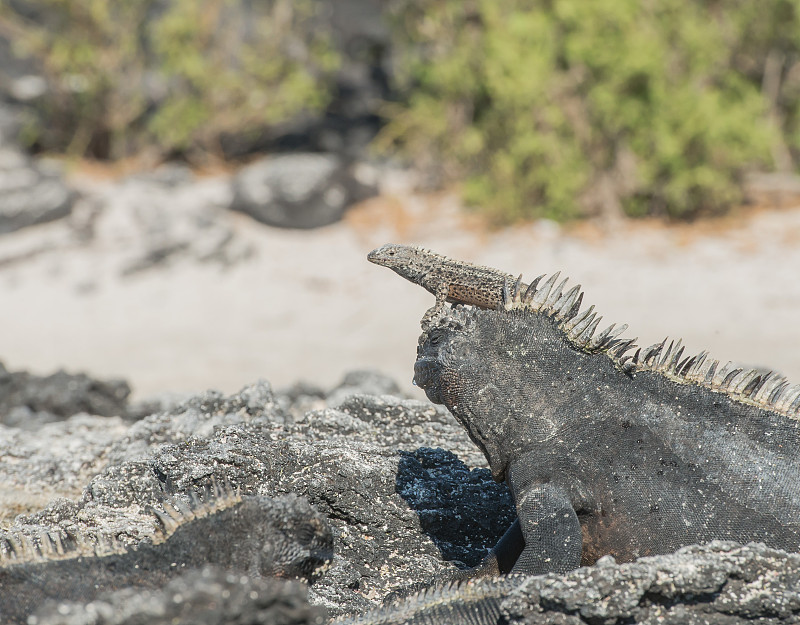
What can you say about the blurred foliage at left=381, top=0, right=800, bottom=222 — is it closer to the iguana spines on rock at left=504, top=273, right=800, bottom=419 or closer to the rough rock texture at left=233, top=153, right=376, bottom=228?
the rough rock texture at left=233, top=153, right=376, bottom=228

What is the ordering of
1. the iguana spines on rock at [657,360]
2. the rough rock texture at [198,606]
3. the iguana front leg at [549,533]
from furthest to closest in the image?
the iguana spines on rock at [657,360] < the iguana front leg at [549,533] < the rough rock texture at [198,606]

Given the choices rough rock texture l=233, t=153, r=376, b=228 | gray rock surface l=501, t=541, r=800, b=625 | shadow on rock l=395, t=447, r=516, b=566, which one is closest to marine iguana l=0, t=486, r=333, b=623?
gray rock surface l=501, t=541, r=800, b=625

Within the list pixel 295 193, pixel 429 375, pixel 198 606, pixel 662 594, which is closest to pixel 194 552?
pixel 198 606

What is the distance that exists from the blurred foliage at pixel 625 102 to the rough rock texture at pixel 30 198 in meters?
5.37

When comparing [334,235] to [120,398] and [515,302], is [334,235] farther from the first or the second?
[515,302]

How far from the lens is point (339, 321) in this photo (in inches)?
Result: 427

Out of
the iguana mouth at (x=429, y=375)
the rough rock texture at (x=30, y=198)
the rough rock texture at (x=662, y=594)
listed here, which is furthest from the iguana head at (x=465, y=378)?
the rough rock texture at (x=30, y=198)

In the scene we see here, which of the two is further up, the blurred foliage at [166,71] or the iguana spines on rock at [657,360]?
the blurred foliage at [166,71]

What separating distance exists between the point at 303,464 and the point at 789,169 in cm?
1101

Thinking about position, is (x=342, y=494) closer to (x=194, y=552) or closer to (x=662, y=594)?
(x=194, y=552)

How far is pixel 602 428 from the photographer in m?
2.84

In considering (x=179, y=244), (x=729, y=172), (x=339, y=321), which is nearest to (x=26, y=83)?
(x=179, y=244)

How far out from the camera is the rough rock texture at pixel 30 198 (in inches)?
504

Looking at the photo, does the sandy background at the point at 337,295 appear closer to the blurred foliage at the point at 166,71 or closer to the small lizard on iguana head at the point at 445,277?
the blurred foliage at the point at 166,71
